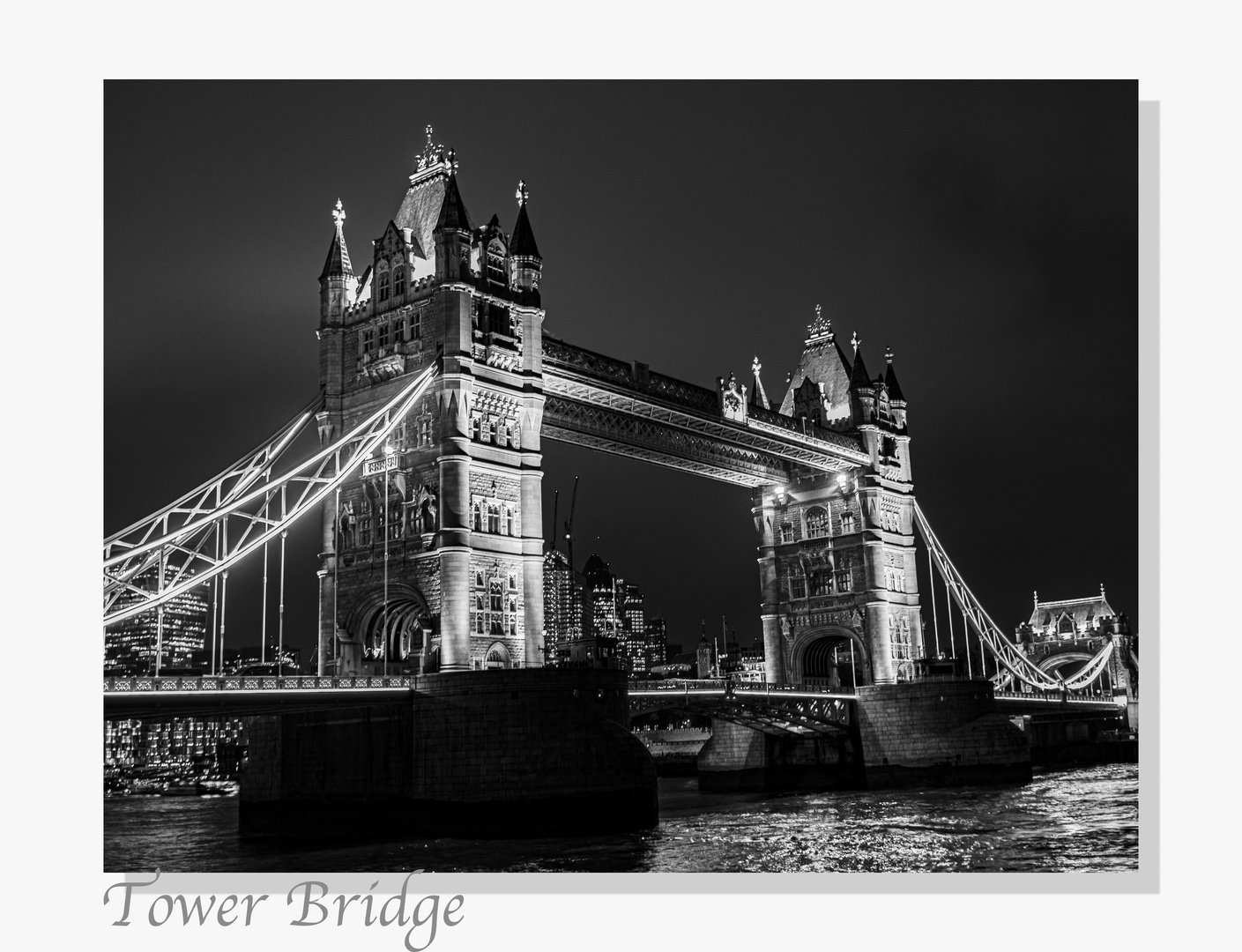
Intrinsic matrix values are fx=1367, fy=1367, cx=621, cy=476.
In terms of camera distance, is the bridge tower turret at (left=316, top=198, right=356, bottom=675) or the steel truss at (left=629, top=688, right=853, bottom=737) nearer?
the bridge tower turret at (left=316, top=198, right=356, bottom=675)

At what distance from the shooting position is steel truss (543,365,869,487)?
50469 millimetres

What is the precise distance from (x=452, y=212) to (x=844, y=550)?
30310 mm

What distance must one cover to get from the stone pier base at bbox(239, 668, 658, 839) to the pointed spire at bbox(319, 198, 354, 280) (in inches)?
637

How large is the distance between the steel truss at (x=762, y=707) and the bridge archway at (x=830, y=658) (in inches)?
212

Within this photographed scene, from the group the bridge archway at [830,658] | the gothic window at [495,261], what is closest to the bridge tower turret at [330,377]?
the gothic window at [495,261]

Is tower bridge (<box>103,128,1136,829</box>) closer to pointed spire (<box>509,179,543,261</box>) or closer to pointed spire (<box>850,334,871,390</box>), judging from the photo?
pointed spire (<box>509,179,543,261</box>)

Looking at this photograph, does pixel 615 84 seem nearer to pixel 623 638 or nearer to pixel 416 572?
pixel 416 572

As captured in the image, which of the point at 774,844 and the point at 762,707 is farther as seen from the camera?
the point at 762,707

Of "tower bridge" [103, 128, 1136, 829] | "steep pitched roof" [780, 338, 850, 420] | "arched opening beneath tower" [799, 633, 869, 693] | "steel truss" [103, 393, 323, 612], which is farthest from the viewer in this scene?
"steep pitched roof" [780, 338, 850, 420]

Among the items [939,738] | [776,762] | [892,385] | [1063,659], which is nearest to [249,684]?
[776,762]

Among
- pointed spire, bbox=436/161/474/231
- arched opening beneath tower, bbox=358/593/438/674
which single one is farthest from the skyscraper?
pointed spire, bbox=436/161/474/231

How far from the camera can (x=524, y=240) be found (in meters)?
47.3

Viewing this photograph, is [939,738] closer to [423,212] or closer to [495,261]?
[495,261]

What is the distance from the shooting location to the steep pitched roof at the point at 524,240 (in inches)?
1858
